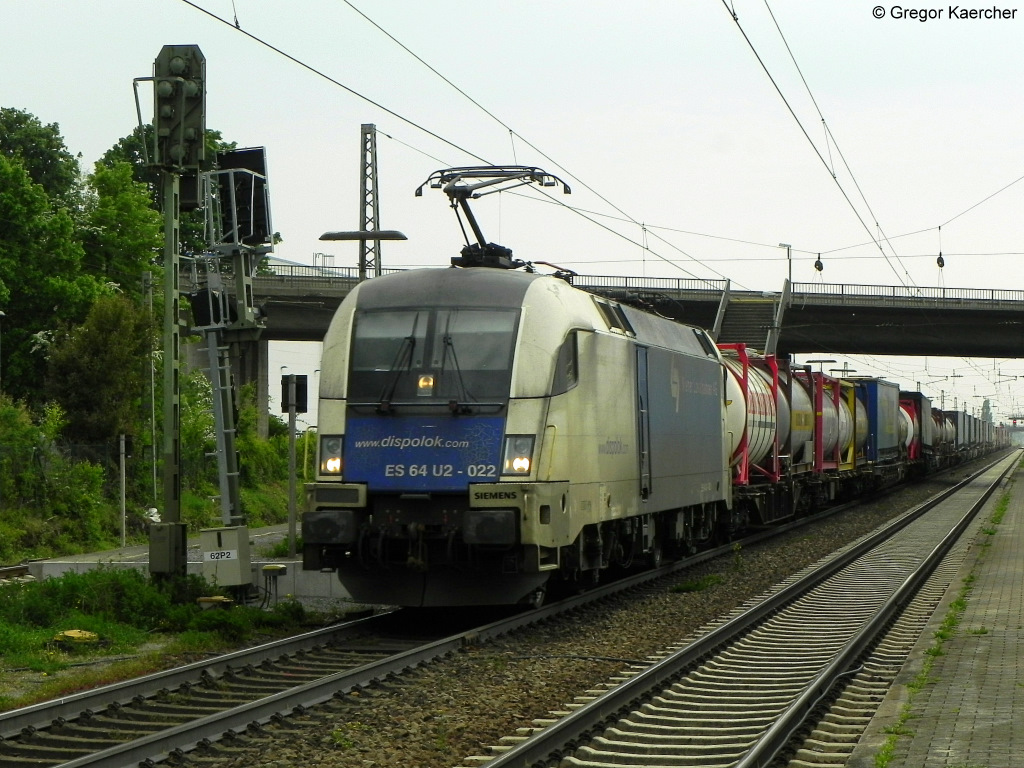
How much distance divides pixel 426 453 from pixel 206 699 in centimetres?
381

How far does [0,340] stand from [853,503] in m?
24.6

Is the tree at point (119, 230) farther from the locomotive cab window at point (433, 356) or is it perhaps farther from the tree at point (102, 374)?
the locomotive cab window at point (433, 356)

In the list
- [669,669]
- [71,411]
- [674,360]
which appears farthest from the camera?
[71,411]

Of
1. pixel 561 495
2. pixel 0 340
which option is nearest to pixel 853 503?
pixel 0 340

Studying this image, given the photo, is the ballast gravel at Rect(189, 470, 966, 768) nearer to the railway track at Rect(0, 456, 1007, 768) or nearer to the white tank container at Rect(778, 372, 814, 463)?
the railway track at Rect(0, 456, 1007, 768)

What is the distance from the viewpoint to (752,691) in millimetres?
10086

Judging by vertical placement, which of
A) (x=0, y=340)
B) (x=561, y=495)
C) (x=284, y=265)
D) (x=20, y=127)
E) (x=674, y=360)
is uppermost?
(x=20, y=127)

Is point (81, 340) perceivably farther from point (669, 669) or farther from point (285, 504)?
point (669, 669)

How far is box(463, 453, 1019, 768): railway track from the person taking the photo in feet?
26.0

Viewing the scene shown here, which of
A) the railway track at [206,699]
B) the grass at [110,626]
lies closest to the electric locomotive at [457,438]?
the railway track at [206,699]

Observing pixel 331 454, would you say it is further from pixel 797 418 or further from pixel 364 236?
pixel 797 418

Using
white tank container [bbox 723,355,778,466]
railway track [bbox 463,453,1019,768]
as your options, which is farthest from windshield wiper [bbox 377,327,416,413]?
white tank container [bbox 723,355,778,466]

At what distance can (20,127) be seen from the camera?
2024 inches

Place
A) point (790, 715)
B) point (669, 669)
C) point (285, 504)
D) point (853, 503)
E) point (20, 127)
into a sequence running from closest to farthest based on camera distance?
point (790, 715) < point (669, 669) < point (285, 504) < point (853, 503) < point (20, 127)
